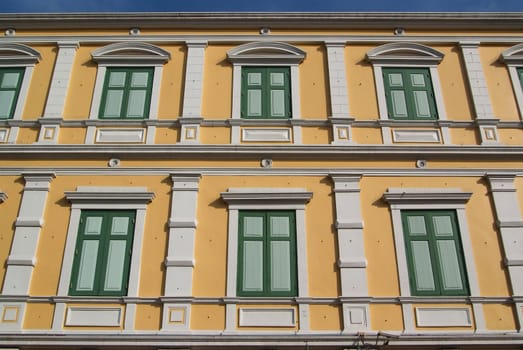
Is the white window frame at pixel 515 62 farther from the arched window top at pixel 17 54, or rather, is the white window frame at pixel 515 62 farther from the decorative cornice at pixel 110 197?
the arched window top at pixel 17 54

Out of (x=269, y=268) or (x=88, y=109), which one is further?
(x=88, y=109)

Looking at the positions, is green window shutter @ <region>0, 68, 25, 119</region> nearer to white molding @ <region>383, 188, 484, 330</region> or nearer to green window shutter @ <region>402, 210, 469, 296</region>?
white molding @ <region>383, 188, 484, 330</region>

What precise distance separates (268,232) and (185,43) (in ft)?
17.7

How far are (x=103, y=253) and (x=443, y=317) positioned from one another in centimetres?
644

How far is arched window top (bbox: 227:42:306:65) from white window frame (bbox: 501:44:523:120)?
15.7ft

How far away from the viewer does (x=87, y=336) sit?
10.1m

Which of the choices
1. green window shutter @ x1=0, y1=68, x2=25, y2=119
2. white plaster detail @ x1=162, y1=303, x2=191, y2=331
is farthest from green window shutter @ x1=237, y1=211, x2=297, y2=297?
green window shutter @ x1=0, y1=68, x2=25, y2=119

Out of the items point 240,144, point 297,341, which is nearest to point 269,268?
point 297,341

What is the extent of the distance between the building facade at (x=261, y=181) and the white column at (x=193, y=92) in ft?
0.15

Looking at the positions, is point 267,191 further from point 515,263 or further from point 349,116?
point 515,263

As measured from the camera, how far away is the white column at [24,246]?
10469mm

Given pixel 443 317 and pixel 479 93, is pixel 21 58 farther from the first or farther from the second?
pixel 443 317

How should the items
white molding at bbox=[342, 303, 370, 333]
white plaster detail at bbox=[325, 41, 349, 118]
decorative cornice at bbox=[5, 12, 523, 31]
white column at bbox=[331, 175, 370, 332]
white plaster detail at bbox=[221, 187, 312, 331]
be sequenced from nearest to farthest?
white molding at bbox=[342, 303, 370, 333], white column at bbox=[331, 175, 370, 332], white plaster detail at bbox=[221, 187, 312, 331], white plaster detail at bbox=[325, 41, 349, 118], decorative cornice at bbox=[5, 12, 523, 31]

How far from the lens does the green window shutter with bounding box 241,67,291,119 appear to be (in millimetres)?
12766
